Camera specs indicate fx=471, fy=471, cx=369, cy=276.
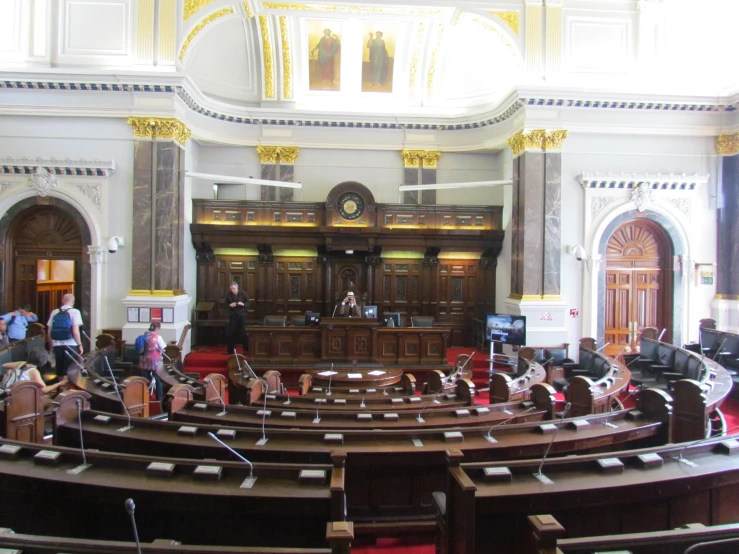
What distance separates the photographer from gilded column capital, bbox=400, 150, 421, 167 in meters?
15.0

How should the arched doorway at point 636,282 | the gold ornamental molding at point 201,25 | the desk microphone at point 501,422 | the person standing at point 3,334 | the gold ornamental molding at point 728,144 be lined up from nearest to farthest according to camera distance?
the desk microphone at point 501,422 → the person standing at point 3,334 → the gold ornamental molding at point 201,25 → the gold ornamental molding at point 728,144 → the arched doorway at point 636,282

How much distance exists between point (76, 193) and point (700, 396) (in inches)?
521

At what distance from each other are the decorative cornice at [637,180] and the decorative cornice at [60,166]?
1238 centimetres

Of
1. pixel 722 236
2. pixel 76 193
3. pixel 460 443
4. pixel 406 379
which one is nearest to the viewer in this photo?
pixel 460 443

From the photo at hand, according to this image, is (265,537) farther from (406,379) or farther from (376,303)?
(376,303)

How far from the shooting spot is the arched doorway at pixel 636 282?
42.8 feet

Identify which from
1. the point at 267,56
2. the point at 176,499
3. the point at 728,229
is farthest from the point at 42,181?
the point at 728,229

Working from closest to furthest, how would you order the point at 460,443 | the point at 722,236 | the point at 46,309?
the point at 460,443 < the point at 722,236 < the point at 46,309

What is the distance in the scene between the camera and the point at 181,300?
40.0 ft

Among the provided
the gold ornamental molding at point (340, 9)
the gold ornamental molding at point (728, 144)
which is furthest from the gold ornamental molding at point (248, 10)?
the gold ornamental molding at point (728, 144)

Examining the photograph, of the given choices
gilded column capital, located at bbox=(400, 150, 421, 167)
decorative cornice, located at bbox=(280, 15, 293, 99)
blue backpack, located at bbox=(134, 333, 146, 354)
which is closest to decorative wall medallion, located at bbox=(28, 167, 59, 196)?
blue backpack, located at bbox=(134, 333, 146, 354)

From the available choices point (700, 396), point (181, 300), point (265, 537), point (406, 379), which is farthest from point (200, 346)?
point (700, 396)

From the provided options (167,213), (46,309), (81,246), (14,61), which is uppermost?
(14,61)

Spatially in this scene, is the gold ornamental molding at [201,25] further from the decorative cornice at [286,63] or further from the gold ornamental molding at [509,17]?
the gold ornamental molding at [509,17]
